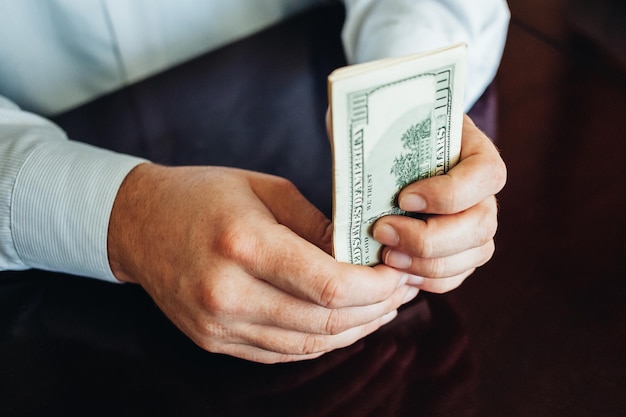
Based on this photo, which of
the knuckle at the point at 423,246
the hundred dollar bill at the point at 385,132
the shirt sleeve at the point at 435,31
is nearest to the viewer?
the hundred dollar bill at the point at 385,132

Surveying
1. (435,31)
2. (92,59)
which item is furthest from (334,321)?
(92,59)

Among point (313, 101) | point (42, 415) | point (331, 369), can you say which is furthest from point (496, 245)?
point (42, 415)

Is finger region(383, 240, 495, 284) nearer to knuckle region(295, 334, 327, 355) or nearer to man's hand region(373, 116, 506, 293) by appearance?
man's hand region(373, 116, 506, 293)

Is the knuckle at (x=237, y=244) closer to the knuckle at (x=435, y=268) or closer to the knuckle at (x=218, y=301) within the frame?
the knuckle at (x=218, y=301)

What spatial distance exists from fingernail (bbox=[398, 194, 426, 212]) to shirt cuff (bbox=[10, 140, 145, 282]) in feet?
1.02

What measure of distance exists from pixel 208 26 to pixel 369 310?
709 mm

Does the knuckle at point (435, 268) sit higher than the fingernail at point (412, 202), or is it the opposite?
the fingernail at point (412, 202)

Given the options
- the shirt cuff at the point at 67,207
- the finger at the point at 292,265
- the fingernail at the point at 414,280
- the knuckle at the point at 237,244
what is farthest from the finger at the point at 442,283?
the shirt cuff at the point at 67,207

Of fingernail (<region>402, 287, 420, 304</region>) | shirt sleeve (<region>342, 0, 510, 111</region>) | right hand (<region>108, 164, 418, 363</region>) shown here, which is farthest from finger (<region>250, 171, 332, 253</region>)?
shirt sleeve (<region>342, 0, 510, 111</region>)

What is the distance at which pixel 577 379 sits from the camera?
2.04 feet

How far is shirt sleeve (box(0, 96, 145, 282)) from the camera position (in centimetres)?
71

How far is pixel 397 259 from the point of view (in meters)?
0.64

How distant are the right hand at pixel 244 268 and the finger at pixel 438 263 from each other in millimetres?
14

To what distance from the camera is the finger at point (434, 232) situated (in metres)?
0.62
